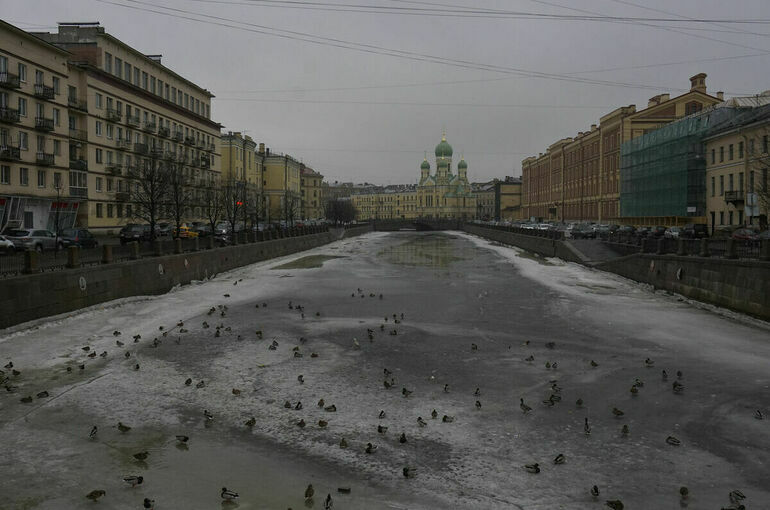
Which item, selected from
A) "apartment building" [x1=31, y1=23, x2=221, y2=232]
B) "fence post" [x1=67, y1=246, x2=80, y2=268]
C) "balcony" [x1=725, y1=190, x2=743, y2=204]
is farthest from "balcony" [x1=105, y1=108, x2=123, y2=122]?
"balcony" [x1=725, y1=190, x2=743, y2=204]

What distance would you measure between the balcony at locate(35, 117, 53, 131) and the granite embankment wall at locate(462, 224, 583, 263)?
39.4 metres

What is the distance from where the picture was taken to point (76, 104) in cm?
5162

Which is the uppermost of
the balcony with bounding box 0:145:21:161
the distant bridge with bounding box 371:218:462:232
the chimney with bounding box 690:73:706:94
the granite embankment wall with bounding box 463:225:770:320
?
the chimney with bounding box 690:73:706:94

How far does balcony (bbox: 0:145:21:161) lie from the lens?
137ft

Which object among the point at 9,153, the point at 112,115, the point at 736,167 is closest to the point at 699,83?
the point at 736,167

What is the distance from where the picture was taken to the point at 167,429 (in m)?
9.32

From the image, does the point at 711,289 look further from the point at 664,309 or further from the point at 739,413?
the point at 739,413

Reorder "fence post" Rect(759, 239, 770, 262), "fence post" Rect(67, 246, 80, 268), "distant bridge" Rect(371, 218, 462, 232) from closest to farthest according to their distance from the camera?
"fence post" Rect(759, 239, 770, 262), "fence post" Rect(67, 246, 80, 268), "distant bridge" Rect(371, 218, 462, 232)

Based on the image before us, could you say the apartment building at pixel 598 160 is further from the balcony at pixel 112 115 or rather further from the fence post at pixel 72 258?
the fence post at pixel 72 258

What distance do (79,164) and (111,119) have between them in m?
6.71

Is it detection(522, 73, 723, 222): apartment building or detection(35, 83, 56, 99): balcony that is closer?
detection(35, 83, 56, 99): balcony

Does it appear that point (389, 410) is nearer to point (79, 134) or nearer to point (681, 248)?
point (681, 248)

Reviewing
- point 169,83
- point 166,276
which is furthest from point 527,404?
point 169,83

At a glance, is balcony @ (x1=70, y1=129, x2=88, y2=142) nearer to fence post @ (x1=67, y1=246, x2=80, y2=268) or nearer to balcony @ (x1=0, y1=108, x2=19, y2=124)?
balcony @ (x1=0, y1=108, x2=19, y2=124)
